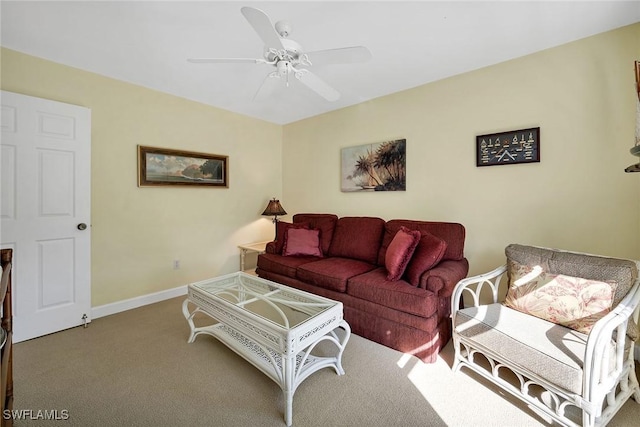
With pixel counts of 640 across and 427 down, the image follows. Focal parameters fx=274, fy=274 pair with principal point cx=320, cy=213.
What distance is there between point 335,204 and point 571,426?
289 centimetres

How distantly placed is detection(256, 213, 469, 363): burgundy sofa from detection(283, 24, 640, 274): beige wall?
42 cm

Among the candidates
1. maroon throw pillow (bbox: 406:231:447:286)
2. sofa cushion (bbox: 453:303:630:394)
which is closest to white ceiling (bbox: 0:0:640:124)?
maroon throw pillow (bbox: 406:231:447:286)

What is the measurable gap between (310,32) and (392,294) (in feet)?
6.71

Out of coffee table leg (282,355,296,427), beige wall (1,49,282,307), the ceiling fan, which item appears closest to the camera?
coffee table leg (282,355,296,427)

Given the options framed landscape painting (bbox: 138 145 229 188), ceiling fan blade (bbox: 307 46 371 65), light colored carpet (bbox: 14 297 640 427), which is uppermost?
ceiling fan blade (bbox: 307 46 371 65)

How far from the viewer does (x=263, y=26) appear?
4.80 feet

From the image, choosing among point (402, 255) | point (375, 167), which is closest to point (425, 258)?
point (402, 255)

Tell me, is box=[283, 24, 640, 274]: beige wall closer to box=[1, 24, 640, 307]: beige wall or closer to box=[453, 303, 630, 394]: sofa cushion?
box=[1, 24, 640, 307]: beige wall

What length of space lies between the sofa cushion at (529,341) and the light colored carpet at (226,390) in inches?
12.5

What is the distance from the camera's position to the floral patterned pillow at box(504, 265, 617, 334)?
1.52 metres

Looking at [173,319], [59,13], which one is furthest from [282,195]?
[59,13]

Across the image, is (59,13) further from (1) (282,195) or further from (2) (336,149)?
(1) (282,195)

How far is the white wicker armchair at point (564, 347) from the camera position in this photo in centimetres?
126

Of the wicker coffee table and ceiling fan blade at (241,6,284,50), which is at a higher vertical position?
ceiling fan blade at (241,6,284,50)
